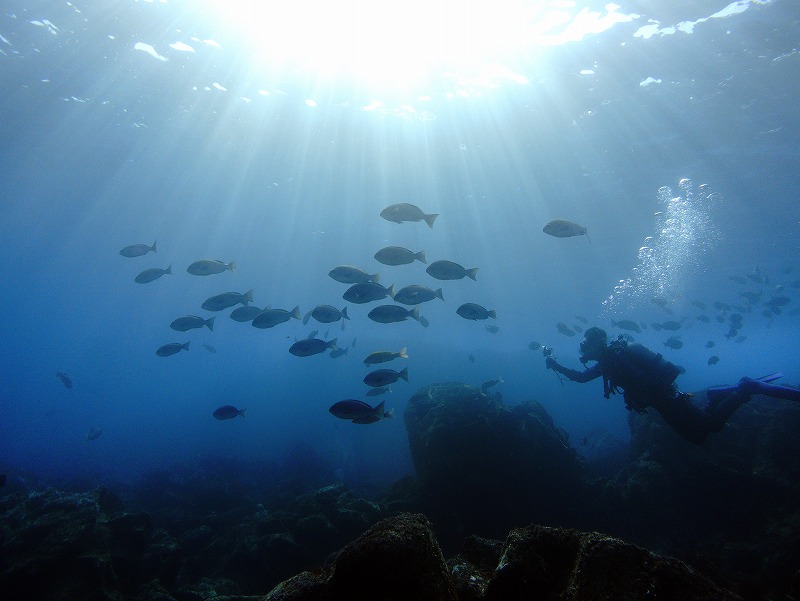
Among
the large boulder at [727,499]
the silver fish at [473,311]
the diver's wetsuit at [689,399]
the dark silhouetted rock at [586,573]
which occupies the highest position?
the silver fish at [473,311]

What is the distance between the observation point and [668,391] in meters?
7.32

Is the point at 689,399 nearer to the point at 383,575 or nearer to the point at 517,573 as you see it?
the point at 517,573

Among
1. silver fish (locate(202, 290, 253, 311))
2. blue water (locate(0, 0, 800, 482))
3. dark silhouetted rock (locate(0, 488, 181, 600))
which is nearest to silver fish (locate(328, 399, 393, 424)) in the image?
dark silhouetted rock (locate(0, 488, 181, 600))

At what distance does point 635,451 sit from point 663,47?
12.3 meters

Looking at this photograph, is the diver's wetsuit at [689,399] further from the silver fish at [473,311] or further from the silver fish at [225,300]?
the silver fish at [225,300]

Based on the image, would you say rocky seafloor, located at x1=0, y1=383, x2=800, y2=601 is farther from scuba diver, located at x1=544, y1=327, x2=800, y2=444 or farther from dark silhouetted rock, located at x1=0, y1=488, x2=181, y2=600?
scuba diver, located at x1=544, y1=327, x2=800, y2=444

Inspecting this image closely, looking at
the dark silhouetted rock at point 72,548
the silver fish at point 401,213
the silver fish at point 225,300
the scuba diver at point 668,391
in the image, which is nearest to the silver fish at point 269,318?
the silver fish at point 225,300

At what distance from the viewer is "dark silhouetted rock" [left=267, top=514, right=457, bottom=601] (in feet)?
5.77

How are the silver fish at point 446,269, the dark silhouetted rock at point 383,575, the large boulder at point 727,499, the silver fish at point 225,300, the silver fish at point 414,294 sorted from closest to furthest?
the dark silhouetted rock at point 383,575
the large boulder at point 727,499
the silver fish at point 446,269
the silver fish at point 414,294
the silver fish at point 225,300

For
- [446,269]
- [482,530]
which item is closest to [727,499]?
[482,530]

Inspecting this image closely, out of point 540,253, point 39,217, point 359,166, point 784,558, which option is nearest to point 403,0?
point 359,166

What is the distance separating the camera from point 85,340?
88.1m

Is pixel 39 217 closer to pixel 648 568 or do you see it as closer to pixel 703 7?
pixel 648 568

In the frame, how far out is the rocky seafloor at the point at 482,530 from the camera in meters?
1.85
